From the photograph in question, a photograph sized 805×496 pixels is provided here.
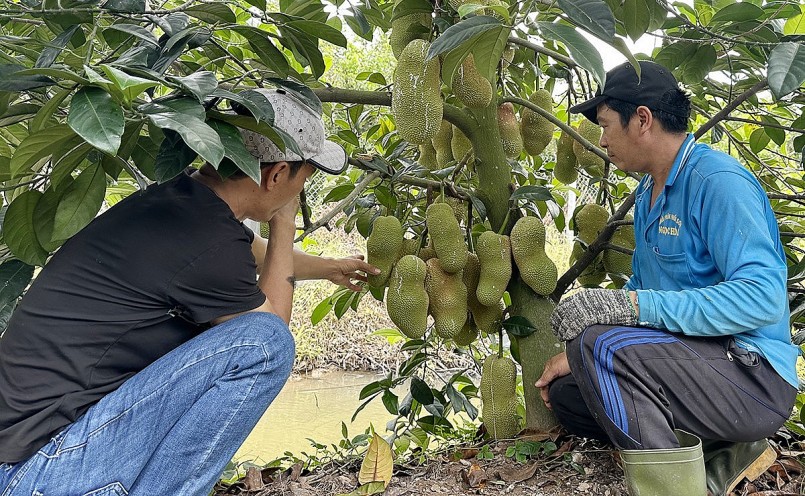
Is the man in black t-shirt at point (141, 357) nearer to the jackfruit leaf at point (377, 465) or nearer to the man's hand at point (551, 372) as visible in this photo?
the jackfruit leaf at point (377, 465)

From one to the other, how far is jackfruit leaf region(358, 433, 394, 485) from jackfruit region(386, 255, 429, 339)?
279 mm

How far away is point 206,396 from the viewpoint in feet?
4.30

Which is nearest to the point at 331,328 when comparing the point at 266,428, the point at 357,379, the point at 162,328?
Result: the point at 357,379

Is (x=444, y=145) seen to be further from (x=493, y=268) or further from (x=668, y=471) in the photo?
(x=668, y=471)

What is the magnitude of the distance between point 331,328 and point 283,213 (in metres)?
3.75

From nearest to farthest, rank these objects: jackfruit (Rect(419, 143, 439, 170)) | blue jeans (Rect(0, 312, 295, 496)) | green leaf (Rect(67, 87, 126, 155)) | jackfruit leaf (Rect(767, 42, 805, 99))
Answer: green leaf (Rect(67, 87, 126, 155)) → jackfruit leaf (Rect(767, 42, 805, 99)) → blue jeans (Rect(0, 312, 295, 496)) → jackfruit (Rect(419, 143, 439, 170))

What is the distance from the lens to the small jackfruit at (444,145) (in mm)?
2018

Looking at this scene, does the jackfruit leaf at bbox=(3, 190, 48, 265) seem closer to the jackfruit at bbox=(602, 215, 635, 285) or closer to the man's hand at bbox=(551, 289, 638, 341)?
the man's hand at bbox=(551, 289, 638, 341)

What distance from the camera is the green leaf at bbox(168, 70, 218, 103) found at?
877 millimetres

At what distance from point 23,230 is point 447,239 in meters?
Answer: 0.88

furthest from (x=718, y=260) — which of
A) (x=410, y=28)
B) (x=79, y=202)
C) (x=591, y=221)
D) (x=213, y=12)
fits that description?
(x=79, y=202)

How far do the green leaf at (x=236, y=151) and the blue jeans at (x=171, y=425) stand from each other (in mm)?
450

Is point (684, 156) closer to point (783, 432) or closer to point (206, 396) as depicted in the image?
point (783, 432)

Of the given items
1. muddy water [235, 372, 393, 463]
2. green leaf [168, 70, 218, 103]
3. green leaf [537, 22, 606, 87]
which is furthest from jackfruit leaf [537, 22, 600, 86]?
muddy water [235, 372, 393, 463]
